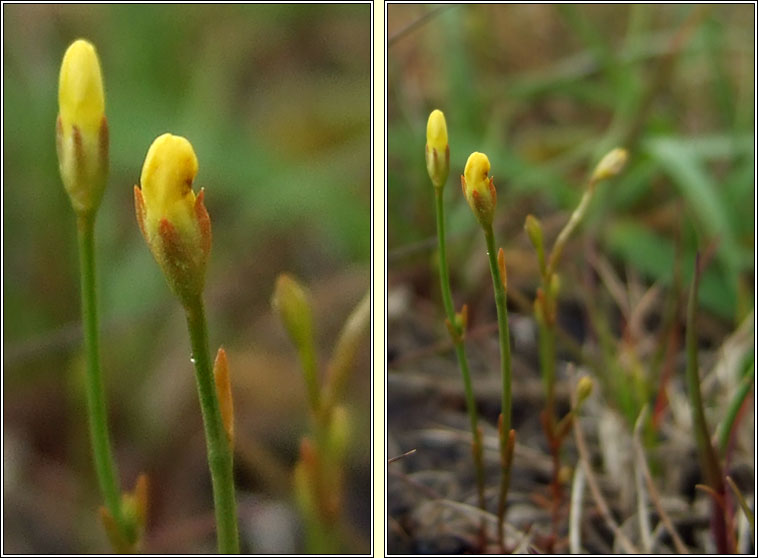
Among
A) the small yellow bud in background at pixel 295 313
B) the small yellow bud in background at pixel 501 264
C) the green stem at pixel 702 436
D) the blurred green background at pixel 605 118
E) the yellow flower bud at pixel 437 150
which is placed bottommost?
the green stem at pixel 702 436

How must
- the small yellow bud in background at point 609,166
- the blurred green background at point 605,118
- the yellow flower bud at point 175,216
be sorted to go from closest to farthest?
1. the yellow flower bud at point 175,216
2. the small yellow bud in background at point 609,166
3. the blurred green background at point 605,118

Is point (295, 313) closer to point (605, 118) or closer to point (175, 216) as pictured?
point (175, 216)

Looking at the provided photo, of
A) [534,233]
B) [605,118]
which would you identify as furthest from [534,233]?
[605,118]

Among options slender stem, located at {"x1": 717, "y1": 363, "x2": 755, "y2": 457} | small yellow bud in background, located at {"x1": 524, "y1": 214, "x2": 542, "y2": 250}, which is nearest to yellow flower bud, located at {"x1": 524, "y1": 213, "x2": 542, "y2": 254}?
small yellow bud in background, located at {"x1": 524, "y1": 214, "x2": 542, "y2": 250}

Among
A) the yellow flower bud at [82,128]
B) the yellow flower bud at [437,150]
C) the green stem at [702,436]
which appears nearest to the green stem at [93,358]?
the yellow flower bud at [82,128]

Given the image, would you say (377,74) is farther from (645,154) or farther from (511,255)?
(645,154)

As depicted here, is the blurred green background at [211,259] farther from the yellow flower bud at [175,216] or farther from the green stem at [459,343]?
the yellow flower bud at [175,216]
